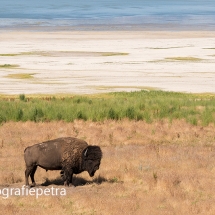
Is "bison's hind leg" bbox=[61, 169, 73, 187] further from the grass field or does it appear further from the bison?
the grass field

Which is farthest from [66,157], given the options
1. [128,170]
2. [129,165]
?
[129,165]

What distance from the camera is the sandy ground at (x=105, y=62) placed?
41750 mm

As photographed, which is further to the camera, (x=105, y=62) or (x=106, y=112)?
(x=105, y=62)

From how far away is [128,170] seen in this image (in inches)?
616

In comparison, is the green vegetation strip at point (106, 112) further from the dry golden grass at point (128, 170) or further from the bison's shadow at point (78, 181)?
the bison's shadow at point (78, 181)

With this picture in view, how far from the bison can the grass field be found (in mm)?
541

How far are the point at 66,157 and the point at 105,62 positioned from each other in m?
43.7

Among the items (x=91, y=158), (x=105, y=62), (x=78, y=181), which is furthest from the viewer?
(x=105, y=62)

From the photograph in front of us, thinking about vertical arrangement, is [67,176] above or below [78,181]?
above

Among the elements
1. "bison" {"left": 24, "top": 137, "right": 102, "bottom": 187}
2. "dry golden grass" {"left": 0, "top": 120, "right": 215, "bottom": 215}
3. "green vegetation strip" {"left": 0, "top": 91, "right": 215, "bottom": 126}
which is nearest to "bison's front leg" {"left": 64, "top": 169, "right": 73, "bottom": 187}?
"bison" {"left": 24, "top": 137, "right": 102, "bottom": 187}

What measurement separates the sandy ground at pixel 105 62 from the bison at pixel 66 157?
24.3m

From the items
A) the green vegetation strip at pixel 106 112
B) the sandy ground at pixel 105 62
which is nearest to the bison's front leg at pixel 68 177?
the green vegetation strip at pixel 106 112

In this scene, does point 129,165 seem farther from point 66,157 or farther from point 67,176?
point 66,157

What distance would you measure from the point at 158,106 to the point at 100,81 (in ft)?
61.2
